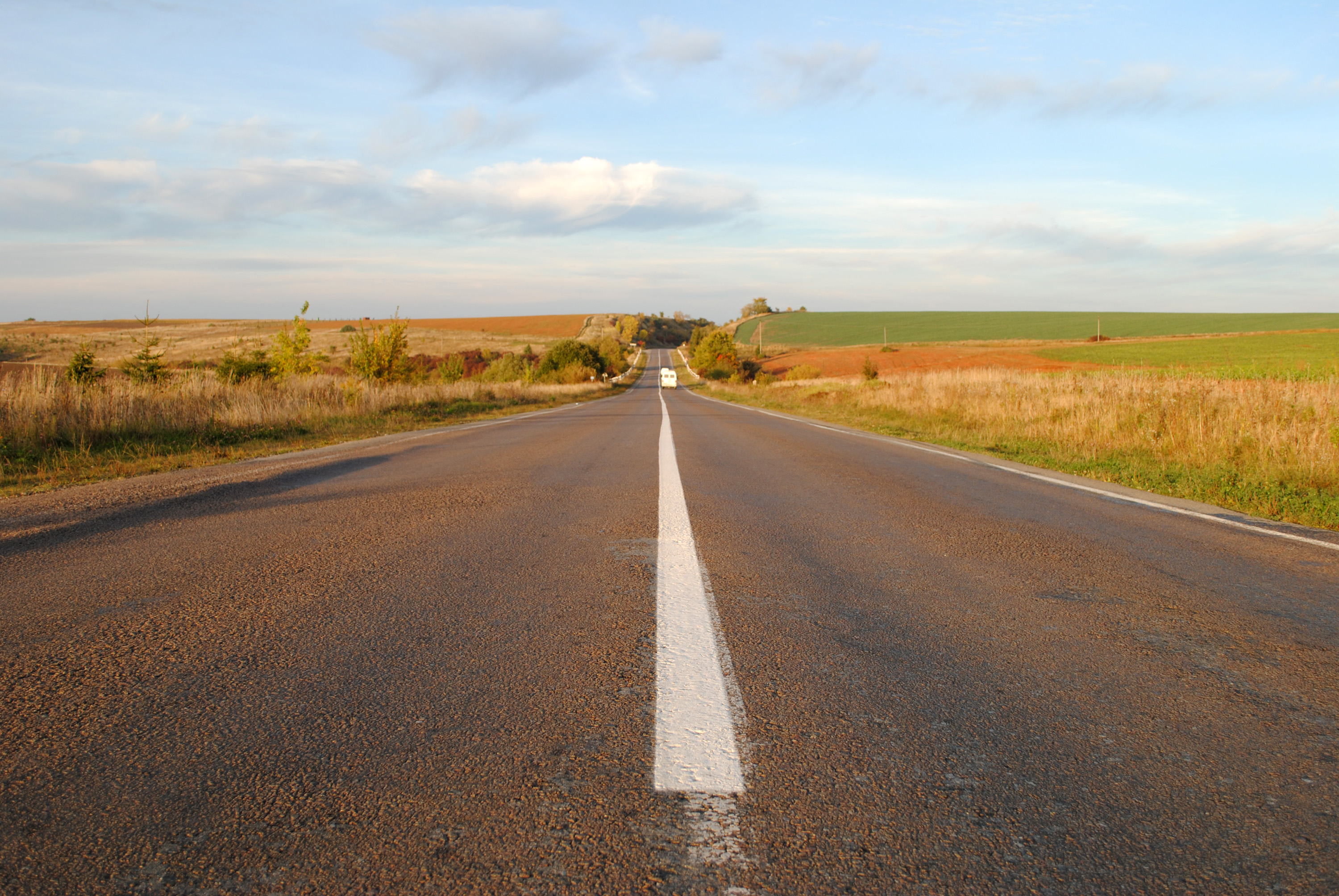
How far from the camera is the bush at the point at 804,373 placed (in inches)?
2544

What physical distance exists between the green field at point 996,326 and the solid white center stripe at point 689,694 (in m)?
90.5

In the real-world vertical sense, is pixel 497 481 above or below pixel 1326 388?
below

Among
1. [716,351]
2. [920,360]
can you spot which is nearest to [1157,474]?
[920,360]

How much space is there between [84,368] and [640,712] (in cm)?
1904

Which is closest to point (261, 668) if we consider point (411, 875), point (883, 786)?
point (411, 875)

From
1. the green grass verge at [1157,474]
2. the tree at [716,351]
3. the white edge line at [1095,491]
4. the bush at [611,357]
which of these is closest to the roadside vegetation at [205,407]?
the white edge line at [1095,491]

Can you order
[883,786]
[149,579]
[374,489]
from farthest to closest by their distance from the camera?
[374,489] → [149,579] → [883,786]

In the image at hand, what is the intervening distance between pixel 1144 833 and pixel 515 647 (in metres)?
2.30

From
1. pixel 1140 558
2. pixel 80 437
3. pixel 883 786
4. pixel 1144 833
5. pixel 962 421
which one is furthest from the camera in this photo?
pixel 962 421

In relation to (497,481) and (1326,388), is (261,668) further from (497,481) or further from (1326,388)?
(1326,388)

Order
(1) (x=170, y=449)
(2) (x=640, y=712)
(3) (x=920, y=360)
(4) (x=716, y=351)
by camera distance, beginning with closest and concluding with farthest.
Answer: (2) (x=640, y=712) < (1) (x=170, y=449) < (3) (x=920, y=360) < (4) (x=716, y=351)

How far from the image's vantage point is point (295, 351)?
89.0ft

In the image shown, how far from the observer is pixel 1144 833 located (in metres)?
1.96

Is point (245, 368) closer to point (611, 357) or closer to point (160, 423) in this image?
point (160, 423)
